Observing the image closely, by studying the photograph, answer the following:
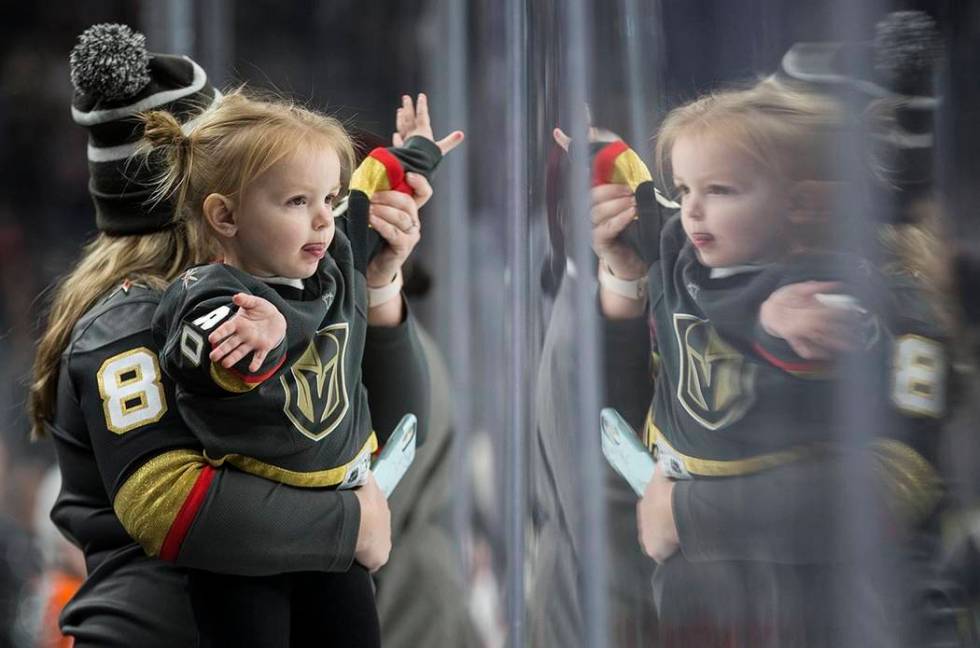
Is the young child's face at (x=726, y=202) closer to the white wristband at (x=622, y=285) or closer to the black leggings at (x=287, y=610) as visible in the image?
the white wristband at (x=622, y=285)

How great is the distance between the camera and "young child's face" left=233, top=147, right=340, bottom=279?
0.65m

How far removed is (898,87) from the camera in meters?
0.50

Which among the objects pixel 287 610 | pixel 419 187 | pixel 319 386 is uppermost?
pixel 419 187

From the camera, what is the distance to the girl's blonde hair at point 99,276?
684mm

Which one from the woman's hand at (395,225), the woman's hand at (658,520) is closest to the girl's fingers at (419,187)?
the woman's hand at (395,225)

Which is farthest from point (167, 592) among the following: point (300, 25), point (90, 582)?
point (300, 25)

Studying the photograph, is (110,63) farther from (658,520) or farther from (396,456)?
(658,520)

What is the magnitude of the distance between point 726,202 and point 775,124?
0.05 metres

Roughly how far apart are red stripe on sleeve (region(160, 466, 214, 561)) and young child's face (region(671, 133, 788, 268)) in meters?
0.29

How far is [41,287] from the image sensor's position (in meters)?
0.82

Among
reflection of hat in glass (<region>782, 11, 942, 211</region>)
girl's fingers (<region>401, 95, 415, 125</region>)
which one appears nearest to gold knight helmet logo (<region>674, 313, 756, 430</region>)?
reflection of hat in glass (<region>782, 11, 942, 211</region>)

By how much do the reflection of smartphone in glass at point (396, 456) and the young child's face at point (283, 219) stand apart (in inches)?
4.6

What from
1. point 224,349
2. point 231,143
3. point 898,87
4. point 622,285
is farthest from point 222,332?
point 898,87

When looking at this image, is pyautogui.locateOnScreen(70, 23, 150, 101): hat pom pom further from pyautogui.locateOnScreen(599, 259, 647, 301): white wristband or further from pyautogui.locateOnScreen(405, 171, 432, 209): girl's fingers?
pyautogui.locateOnScreen(599, 259, 647, 301): white wristband
